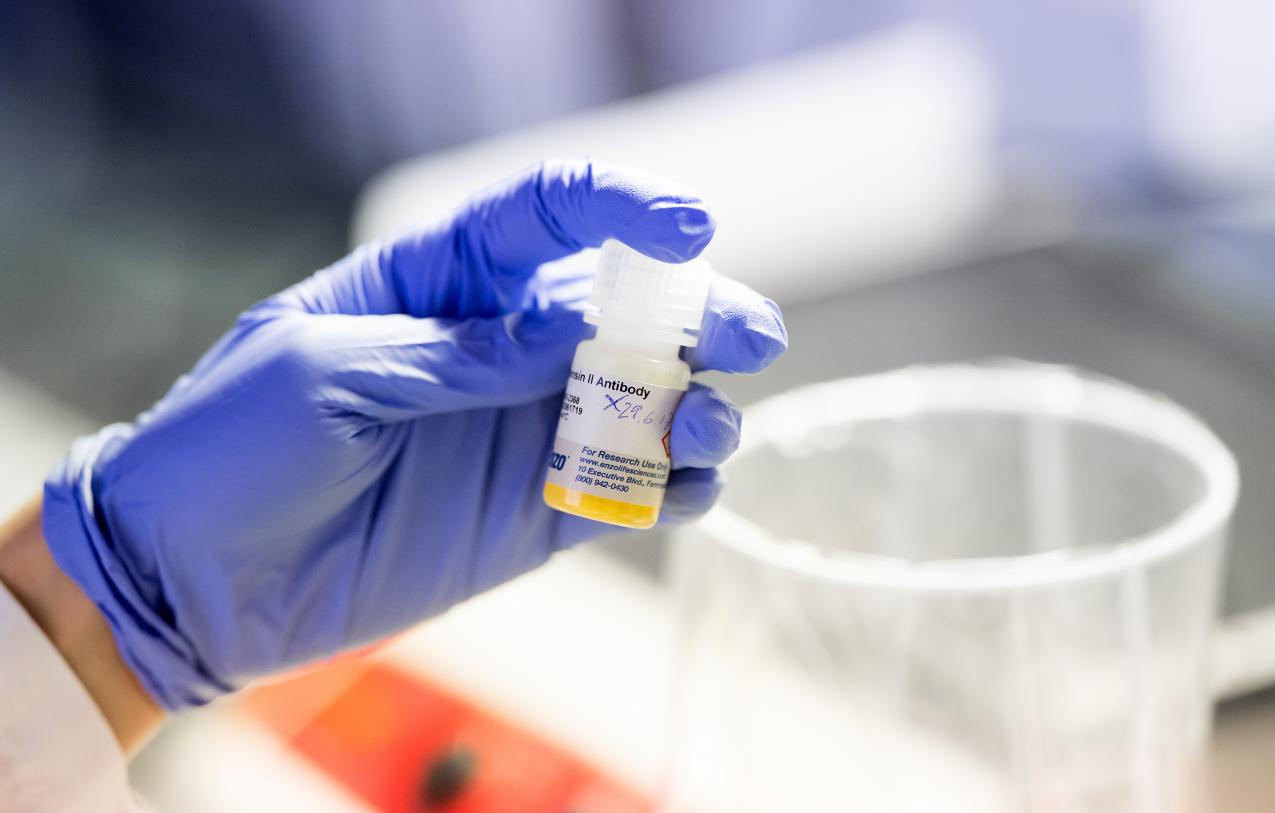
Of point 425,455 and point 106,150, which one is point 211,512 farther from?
point 106,150

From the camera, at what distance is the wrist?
0.69 m

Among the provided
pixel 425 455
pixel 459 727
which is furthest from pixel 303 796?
pixel 425 455

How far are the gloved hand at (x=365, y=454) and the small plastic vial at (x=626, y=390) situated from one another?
0.05 ft

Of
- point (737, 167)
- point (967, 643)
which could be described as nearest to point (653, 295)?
point (967, 643)

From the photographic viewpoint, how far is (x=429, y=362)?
65cm

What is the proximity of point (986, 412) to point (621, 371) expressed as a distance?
38cm

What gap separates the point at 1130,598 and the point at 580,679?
25.2 inches

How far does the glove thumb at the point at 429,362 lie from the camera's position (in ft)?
2.08

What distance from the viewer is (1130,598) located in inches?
22.4

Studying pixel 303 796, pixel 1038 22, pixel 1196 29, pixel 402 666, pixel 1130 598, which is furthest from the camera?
pixel 1038 22

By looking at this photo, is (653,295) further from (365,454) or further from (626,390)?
(365,454)

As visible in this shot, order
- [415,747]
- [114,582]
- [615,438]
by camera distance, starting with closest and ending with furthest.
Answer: [615,438] < [114,582] < [415,747]

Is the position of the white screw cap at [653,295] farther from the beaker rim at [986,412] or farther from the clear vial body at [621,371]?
the beaker rim at [986,412]

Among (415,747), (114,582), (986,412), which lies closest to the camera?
(114,582)
